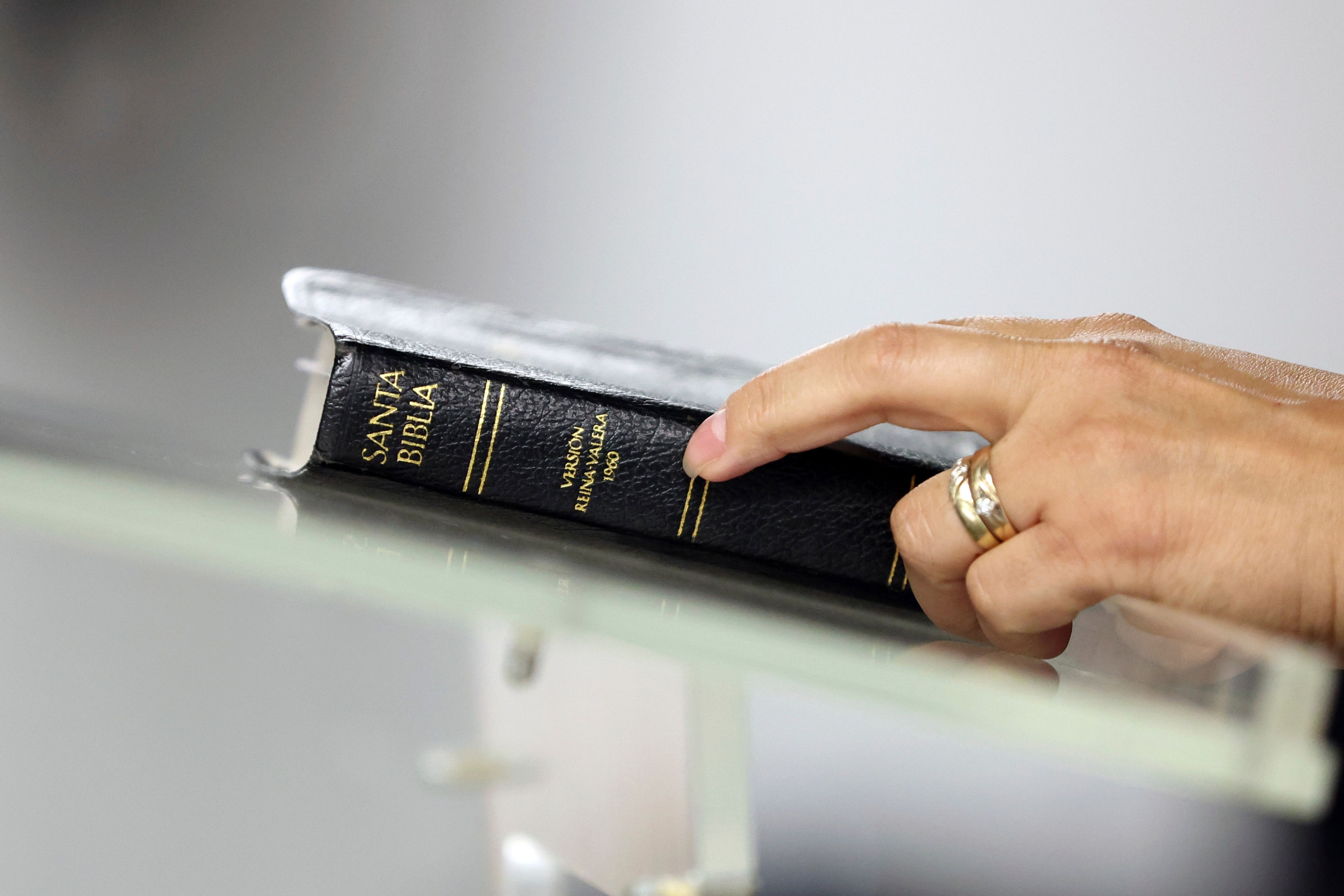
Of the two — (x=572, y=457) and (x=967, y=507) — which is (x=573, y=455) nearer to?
(x=572, y=457)

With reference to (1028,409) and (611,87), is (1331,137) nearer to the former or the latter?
(611,87)

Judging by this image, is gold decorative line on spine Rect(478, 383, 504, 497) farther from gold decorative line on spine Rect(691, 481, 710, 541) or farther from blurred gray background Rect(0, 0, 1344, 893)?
blurred gray background Rect(0, 0, 1344, 893)

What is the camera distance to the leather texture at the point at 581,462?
0.51 m

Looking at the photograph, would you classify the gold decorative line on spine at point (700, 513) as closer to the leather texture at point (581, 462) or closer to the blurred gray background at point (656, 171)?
the leather texture at point (581, 462)

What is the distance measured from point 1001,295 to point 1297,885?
2.93 feet

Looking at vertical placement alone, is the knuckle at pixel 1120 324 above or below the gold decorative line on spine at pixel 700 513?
above

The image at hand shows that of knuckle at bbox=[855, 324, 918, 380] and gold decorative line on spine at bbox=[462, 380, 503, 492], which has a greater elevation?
knuckle at bbox=[855, 324, 918, 380]

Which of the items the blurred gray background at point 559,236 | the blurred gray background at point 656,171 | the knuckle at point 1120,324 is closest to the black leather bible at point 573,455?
the knuckle at point 1120,324

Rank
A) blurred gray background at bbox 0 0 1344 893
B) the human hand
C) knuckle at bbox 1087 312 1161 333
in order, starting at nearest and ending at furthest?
1. the human hand
2. knuckle at bbox 1087 312 1161 333
3. blurred gray background at bbox 0 0 1344 893

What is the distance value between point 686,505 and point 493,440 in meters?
Answer: 0.11

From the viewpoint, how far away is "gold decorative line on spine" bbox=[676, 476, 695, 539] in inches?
20.6

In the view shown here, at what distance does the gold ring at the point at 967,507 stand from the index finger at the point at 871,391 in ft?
0.12

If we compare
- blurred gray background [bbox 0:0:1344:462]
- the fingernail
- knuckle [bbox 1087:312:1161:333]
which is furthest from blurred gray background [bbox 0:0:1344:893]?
the fingernail

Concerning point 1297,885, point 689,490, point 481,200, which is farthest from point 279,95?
point 1297,885
